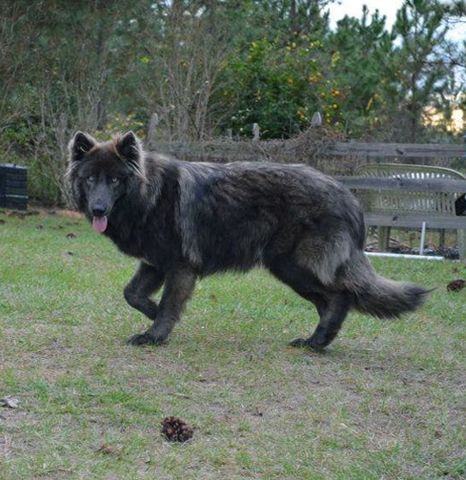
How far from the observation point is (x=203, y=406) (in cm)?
517

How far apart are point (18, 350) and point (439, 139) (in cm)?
2069

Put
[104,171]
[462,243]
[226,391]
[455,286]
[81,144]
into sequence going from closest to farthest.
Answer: [226,391] < [104,171] < [81,144] < [455,286] < [462,243]

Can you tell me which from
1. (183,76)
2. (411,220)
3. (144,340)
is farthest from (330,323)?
(183,76)

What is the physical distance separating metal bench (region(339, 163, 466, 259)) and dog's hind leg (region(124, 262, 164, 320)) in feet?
23.5

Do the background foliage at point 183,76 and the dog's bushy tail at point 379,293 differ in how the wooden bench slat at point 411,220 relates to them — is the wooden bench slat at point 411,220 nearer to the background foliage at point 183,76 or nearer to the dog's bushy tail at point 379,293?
the background foliage at point 183,76

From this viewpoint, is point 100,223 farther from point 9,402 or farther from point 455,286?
point 455,286

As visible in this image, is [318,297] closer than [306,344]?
No

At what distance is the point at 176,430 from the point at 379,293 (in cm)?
270

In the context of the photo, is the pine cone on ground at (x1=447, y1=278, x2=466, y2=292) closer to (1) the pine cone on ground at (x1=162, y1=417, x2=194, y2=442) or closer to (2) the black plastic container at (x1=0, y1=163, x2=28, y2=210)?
(1) the pine cone on ground at (x1=162, y1=417, x2=194, y2=442)

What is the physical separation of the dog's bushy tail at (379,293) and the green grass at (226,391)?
13.6 inches

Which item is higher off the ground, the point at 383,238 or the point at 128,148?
the point at 128,148

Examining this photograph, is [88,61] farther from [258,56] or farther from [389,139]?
[389,139]

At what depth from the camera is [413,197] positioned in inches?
539

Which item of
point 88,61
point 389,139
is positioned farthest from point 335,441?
point 389,139
